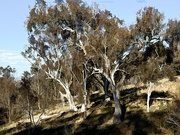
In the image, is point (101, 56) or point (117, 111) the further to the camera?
point (101, 56)

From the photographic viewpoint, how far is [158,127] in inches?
433

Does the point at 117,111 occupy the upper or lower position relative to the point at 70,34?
lower

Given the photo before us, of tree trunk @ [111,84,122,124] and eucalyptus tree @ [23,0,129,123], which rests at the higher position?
eucalyptus tree @ [23,0,129,123]

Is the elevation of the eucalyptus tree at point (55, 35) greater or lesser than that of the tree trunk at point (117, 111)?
greater

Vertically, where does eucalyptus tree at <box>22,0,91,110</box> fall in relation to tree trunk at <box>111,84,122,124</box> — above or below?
above

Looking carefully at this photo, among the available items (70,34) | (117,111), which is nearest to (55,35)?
(70,34)

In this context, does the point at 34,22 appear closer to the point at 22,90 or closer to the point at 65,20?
the point at 65,20

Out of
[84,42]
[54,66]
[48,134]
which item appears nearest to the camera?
[48,134]

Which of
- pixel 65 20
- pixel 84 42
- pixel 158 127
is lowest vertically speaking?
pixel 158 127

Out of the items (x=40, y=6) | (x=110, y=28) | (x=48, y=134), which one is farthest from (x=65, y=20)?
(x=48, y=134)

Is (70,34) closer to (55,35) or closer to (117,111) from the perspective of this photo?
(55,35)

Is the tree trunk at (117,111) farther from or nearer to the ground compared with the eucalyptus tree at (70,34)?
nearer to the ground

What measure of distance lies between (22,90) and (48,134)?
22.2 feet

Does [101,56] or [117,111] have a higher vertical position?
[101,56]
